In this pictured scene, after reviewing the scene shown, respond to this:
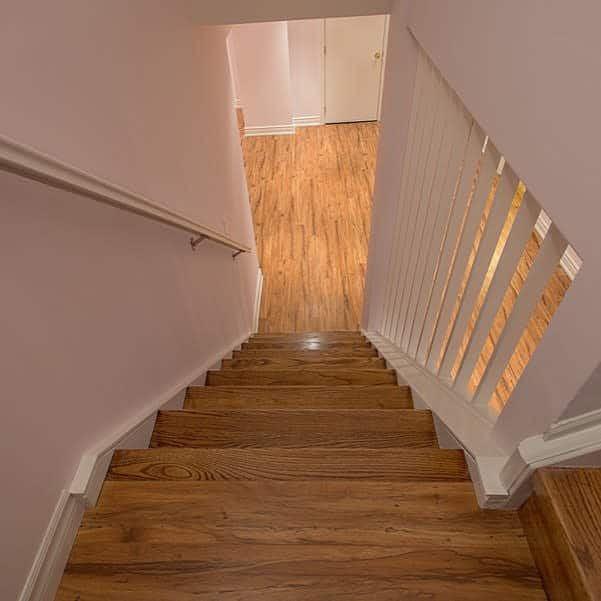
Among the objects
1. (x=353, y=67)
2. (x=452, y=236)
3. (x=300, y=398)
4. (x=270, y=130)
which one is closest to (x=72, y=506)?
(x=300, y=398)

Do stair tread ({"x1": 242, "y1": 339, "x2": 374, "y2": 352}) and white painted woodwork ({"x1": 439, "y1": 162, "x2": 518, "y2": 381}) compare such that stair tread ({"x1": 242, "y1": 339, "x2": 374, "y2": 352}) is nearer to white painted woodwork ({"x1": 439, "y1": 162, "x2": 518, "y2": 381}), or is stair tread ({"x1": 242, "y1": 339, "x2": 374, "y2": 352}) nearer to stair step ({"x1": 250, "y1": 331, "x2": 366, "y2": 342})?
stair step ({"x1": 250, "y1": 331, "x2": 366, "y2": 342})

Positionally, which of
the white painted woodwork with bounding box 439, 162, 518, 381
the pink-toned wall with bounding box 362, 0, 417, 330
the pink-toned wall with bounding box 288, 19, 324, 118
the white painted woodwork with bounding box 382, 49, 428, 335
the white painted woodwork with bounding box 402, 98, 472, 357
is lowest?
the white painted woodwork with bounding box 439, 162, 518, 381

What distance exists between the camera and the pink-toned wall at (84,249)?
2.67 feet

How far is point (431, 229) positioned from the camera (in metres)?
1.52

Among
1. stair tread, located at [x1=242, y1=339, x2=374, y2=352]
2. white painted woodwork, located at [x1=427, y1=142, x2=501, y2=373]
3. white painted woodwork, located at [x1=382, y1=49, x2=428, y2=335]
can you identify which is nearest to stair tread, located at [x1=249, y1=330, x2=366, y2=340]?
stair tread, located at [x1=242, y1=339, x2=374, y2=352]

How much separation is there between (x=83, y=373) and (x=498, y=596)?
1.08 metres

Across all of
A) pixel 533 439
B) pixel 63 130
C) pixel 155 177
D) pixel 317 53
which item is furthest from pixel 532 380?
pixel 317 53

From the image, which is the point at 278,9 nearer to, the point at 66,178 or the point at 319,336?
the point at 66,178

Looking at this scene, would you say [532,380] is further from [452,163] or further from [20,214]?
[20,214]

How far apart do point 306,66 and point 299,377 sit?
17.4 ft

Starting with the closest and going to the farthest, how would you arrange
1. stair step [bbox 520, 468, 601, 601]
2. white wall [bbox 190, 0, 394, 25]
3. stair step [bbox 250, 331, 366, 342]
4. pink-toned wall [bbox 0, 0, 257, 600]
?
stair step [bbox 520, 468, 601, 601] < pink-toned wall [bbox 0, 0, 257, 600] < white wall [bbox 190, 0, 394, 25] < stair step [bbox 250, 331, 366, 342]

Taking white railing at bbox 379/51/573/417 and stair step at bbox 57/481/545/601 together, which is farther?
white railing at bbox 379/51/573/417

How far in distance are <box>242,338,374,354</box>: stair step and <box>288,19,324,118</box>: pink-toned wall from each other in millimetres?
4511

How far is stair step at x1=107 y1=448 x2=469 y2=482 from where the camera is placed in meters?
1.12
